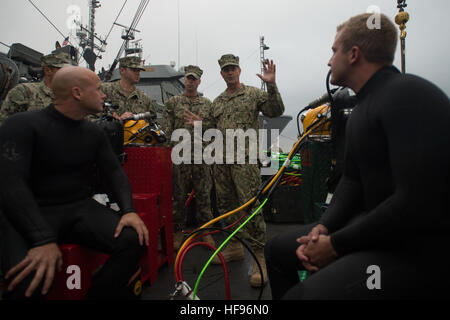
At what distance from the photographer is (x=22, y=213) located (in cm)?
128

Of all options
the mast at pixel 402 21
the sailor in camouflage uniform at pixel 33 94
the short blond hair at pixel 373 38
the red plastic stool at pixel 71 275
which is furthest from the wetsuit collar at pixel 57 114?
the mast at pixel 402 21

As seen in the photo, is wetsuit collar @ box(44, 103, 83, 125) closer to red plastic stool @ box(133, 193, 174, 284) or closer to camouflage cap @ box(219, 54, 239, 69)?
red plastic stool @ box(133, 193, 174, 284)

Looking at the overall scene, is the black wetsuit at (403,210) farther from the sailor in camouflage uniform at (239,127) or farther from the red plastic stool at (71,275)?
the sailor in camouflage uniform at (239,127)

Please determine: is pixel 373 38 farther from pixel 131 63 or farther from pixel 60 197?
pixel 131 63

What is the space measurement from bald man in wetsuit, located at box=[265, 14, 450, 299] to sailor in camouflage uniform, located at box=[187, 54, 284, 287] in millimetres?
1370

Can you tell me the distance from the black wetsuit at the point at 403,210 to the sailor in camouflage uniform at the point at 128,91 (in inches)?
114

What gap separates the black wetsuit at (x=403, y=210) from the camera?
2.78 feet

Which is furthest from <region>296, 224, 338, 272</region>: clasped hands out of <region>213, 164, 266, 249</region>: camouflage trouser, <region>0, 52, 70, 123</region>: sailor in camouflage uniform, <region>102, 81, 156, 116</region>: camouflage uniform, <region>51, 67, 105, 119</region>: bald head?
<region>0, 52, 70, 123</region>: sailor in camouflage uniform

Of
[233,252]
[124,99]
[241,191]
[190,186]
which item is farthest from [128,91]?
[233,252]

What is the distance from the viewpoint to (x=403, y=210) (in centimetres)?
87

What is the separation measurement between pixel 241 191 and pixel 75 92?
5.29 feet

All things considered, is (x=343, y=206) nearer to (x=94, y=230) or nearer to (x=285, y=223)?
(x=94, y=230)

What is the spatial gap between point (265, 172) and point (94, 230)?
3161mm

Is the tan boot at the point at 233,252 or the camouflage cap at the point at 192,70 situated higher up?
the camouflage cap at the point at 192,70
